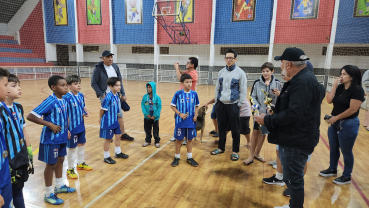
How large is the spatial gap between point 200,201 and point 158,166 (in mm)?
1114

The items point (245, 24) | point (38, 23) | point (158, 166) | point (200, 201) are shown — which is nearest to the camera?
point (200, 201)

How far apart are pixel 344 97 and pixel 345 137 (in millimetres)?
521

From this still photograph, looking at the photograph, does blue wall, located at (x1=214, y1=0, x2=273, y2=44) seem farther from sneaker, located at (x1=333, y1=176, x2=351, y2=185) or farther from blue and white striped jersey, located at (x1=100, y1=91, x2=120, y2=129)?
blue and white striped jersey, located at (x1=100, y1=91, x2=120, y2=129)

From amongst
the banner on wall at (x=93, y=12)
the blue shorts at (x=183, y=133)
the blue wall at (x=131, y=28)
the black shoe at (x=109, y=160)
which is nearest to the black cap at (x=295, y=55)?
the blue shorts at (x=183, y=133)

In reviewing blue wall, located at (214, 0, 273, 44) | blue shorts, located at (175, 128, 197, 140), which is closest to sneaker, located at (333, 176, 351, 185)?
blue shorts, located at (175, 128, 197, 140)

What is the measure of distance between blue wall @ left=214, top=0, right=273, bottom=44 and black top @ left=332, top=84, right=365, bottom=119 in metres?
13.1

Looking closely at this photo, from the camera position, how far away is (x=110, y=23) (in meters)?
17.6

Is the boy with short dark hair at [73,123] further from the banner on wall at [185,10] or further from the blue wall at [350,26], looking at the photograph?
the blue wall at [350,26]

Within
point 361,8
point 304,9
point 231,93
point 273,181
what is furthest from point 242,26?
point 273,181

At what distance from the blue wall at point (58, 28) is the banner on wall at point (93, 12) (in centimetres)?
146

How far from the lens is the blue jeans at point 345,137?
278 cm

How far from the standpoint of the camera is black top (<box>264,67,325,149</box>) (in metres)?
1.84

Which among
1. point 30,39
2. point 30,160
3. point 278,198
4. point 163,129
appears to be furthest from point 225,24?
point 30,39

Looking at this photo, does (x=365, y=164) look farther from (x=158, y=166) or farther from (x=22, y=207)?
(x=22, y=207)
